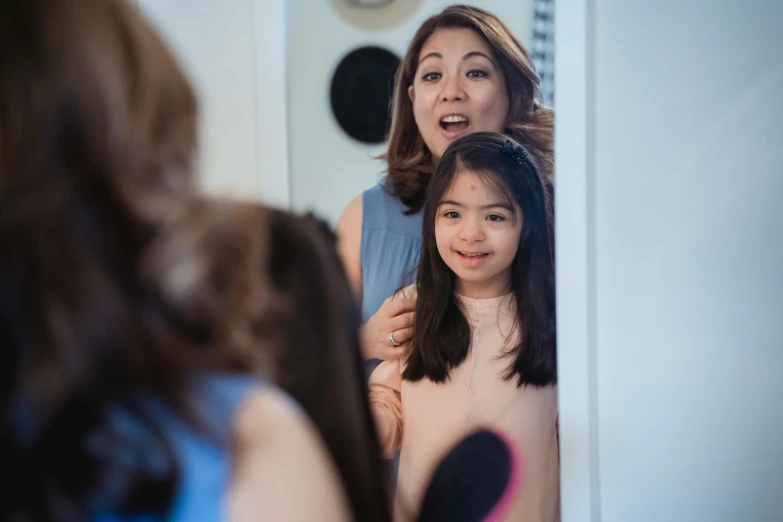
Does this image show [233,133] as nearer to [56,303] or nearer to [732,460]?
[56,303]

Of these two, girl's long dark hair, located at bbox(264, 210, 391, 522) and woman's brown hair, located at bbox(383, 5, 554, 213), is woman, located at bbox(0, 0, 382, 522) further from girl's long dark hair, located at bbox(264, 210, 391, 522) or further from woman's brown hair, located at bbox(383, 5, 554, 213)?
woman's brown hair, located at bbox(383, 5, 554, 213)

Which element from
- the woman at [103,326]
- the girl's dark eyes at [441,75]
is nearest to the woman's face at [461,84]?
the girl's dark eyes at [441,75]

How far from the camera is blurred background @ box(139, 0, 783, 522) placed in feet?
3.43

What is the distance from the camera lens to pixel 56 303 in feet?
1.75

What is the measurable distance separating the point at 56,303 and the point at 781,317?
1.06m

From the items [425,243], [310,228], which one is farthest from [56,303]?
[425,243]

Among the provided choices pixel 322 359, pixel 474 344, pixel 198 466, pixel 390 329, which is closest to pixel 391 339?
pixel 390 329

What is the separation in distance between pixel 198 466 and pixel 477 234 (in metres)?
0.60

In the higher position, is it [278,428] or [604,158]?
[604,158]

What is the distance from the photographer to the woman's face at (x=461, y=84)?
1018mm

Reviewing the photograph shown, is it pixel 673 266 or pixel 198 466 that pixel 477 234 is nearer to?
pixel 673 266

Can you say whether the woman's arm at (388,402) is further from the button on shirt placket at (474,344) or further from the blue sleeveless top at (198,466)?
the blue sleeveless top at (198,466)

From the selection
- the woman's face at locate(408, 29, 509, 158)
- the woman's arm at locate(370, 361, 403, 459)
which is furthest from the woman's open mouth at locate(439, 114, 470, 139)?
the woman's arm at locate(370, 361, 403, 459)

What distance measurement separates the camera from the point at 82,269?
54 cm
